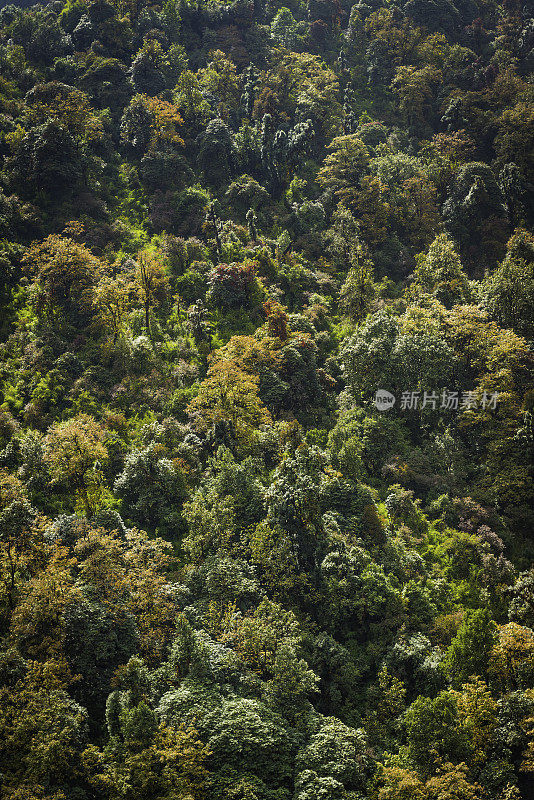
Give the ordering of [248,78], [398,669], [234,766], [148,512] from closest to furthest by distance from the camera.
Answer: [234,766]
[398,669]
[148,512]
[248,78]

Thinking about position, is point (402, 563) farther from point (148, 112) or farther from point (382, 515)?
point (148, 112)

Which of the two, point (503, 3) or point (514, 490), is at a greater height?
point (503, 3)

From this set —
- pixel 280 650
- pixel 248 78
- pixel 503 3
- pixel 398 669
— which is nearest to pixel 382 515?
pixel 398 669

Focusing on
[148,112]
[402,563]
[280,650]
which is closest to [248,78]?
[148,112]

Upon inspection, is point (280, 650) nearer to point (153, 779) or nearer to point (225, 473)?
point (153, 779)

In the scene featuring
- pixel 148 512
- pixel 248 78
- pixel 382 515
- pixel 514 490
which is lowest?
pixel 148 512

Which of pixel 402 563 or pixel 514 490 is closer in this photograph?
pixel 402 563

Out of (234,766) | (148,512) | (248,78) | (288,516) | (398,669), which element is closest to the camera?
(234,766)
